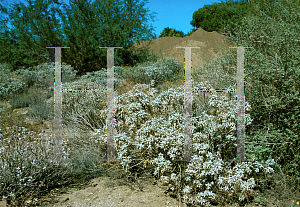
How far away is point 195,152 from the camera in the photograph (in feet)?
10.5

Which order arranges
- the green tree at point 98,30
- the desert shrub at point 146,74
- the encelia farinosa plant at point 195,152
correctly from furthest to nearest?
the green tree at point 98,30 → the desert shrub at point 146,74 → the encelia farinosa plant at point 195,152

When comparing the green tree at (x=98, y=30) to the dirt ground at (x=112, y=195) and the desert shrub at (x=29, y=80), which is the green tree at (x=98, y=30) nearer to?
the desert shrub at (x=29, y=80)

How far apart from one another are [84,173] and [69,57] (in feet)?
28.9

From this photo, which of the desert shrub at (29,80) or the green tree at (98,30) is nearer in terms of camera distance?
the desert shrub at (29,80)

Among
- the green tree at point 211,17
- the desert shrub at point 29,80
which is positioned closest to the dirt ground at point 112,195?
the desert shrub at point 29,80

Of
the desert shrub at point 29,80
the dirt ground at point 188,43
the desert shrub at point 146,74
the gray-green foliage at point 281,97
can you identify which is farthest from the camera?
the dirt ground at point 188,43

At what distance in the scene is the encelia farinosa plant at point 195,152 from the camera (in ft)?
9.25

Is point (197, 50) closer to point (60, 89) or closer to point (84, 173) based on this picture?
point (60, 89)

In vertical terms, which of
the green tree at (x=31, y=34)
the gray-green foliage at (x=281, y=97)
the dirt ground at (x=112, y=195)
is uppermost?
the green tree at (x=31, y=34)

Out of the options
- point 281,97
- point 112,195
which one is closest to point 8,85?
point 112,195

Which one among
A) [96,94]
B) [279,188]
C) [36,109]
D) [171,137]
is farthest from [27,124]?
[279,188]

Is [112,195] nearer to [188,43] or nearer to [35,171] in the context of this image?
[35,171]

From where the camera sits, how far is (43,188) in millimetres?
3240

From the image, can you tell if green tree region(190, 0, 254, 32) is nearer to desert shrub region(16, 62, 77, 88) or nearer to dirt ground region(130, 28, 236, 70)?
dirt ground region(130, 28, 236, 70)
